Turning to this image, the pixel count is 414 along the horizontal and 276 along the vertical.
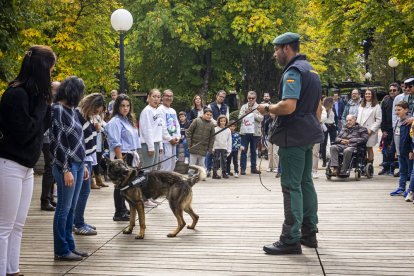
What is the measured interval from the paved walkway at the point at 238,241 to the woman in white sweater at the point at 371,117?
122 inches

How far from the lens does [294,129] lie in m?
5.68

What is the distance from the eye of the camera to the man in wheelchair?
11992 millimetres

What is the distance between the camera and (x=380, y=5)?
1461cm

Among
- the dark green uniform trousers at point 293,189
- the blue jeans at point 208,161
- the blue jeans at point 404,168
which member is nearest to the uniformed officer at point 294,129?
the dark green uniform trousers at point 293,189

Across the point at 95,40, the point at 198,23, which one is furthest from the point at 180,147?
the point at 198,23

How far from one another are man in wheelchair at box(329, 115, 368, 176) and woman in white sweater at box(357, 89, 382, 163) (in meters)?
0.41

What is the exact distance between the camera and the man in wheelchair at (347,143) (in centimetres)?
1199

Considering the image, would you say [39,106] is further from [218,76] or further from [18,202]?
[218,76]

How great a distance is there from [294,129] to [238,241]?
5.08 feet

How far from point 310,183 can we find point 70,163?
2.60 metres

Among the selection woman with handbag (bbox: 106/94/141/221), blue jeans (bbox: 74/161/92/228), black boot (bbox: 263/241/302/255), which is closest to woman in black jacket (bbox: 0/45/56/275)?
blue jeans (bbox: 74/161/92/228)

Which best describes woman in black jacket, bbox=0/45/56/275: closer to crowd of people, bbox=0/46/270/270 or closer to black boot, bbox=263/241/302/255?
crowd of people, bbox=0/46/270/270

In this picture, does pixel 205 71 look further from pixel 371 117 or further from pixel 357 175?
pixel 357 175

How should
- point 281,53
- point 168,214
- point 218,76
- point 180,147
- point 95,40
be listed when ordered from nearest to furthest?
point 281,53 < point 168,214 < point 180,147 < point 95,40 < point 218,76
